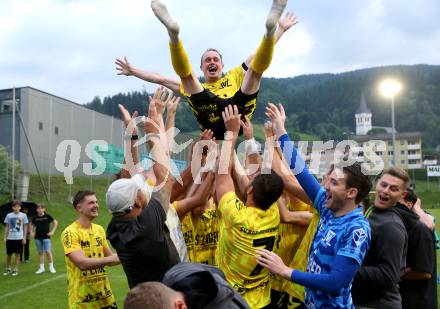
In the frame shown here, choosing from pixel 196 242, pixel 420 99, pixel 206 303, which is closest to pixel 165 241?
pixel 206 303

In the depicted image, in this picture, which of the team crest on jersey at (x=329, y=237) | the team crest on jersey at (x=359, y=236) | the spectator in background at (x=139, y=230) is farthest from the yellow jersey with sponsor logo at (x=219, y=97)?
the team crest on jersey at (x=359, y=236)

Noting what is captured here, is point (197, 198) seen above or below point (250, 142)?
below

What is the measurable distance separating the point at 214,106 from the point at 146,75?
4.01ft

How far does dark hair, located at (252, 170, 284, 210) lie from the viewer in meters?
3.99

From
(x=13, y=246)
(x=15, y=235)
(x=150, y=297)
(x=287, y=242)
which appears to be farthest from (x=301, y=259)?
(x=15, y=235)

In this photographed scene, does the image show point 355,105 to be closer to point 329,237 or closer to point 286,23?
point 286,23

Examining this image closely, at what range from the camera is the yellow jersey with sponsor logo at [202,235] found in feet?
17.1

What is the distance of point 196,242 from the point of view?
17.2ft

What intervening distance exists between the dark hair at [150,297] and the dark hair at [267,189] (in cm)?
214

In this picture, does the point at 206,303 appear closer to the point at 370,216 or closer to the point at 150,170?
the point at 150,170

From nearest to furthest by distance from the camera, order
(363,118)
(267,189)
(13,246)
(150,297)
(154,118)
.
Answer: (150,297) < (267,189) < (154,118) < (13,246) < (363,118)

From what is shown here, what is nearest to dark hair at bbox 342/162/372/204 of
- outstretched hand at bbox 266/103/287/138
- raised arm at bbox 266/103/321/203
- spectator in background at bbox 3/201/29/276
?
raised arm at bbox 266/103/321/203

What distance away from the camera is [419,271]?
4.76 m

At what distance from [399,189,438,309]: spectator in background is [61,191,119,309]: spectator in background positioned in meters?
2.88
